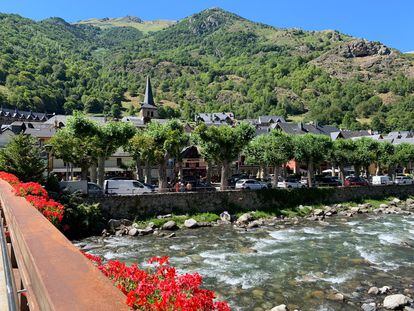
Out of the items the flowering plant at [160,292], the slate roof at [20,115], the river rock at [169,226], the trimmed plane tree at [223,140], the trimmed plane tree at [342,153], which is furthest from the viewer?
the slate roof at [20,115]

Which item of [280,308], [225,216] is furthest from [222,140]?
[280,308]

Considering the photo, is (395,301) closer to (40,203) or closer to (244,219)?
(40,203)

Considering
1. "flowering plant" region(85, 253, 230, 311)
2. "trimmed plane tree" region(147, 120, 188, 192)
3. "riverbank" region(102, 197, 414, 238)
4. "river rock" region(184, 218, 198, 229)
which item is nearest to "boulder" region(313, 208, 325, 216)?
"riverbank" region(102, 197, 414, 238)

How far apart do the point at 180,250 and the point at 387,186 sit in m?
40.4

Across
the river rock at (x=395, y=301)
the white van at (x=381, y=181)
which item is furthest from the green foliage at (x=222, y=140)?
the river rock at (x=395, y=301)

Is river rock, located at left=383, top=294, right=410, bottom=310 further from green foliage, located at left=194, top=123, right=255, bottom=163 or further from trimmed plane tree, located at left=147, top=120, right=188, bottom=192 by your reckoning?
green foliage, located at left=194, top=123, right=255, bottom=163

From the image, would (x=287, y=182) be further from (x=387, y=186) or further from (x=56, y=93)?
(x=56, y=93)

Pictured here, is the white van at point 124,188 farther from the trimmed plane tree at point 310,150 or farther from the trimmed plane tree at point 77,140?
the trimmed plane tree at point 310,150

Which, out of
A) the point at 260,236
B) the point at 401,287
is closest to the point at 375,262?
the point at 401,287

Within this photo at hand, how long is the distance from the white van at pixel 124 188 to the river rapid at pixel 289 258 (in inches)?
323

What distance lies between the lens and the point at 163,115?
180m

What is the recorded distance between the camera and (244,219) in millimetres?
38938

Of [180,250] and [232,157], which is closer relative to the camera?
[180,250]

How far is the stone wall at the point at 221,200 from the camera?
3659 centimetres
